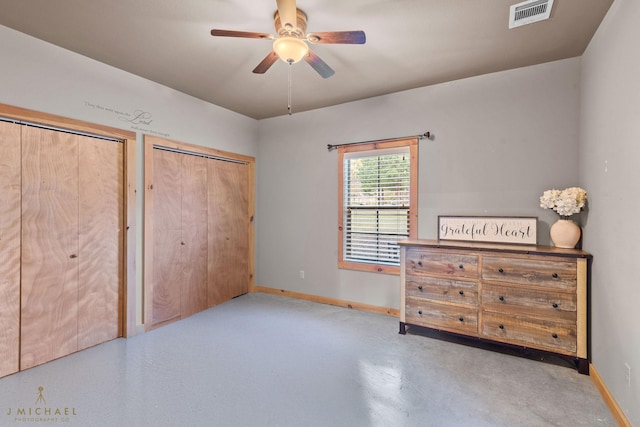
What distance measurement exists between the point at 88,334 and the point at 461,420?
3199 millimetres

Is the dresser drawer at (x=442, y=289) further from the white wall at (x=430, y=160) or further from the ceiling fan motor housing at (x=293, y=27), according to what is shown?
the ceiling fan motor housing at (x=293, y=27)

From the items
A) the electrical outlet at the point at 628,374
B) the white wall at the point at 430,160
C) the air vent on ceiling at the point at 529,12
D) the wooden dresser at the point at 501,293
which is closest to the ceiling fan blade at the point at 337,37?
the air vent on ceiling at the point at 529,12

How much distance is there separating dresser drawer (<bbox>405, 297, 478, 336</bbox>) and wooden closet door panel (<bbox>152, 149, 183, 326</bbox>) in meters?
2.66

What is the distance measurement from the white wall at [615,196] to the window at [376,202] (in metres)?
1.56

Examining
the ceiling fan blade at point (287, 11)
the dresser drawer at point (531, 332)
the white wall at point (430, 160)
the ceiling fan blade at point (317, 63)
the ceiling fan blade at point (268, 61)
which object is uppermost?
the ceiling fan blade at point (287, 11)

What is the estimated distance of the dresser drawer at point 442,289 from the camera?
111 inches

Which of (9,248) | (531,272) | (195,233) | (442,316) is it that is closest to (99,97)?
(9,248)

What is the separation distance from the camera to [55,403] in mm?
2023

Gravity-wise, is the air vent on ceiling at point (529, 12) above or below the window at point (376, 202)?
above

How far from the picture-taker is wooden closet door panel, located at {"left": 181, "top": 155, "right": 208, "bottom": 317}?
369 centimetres

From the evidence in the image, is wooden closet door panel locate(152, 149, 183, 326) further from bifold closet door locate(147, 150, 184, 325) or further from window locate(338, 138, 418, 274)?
window locate(338, 138, 418, 274)

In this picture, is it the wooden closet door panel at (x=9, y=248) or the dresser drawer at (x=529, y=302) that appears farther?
the dresser drawer at (x=529, y=302)

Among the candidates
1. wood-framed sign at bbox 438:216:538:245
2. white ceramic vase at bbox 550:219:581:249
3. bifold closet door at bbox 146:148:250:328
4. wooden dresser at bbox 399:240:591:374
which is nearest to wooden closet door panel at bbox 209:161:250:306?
bifold closet door at bbox 146:148:250:328

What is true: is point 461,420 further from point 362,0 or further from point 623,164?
point 362,0
